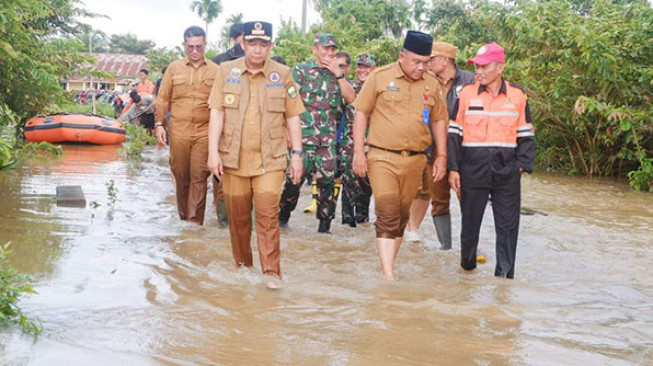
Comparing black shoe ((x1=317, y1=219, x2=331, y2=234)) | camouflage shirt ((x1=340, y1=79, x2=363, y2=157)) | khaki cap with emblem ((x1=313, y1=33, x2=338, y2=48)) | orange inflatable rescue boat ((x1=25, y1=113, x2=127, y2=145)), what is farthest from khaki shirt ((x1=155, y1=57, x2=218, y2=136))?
orange inflatable rescue boat ((x1=25, y1=113, x2=127, y2=145))

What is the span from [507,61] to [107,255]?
11.0 m

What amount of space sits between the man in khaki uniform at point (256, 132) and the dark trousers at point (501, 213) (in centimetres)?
145

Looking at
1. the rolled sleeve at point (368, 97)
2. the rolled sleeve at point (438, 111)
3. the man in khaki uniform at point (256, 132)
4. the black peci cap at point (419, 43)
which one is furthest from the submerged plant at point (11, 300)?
the rolled sleeve at point (438, 111)

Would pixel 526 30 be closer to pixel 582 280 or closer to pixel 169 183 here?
pixel 169 183

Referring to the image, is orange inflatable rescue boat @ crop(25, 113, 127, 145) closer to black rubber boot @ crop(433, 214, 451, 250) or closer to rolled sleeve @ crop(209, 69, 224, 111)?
black rubber boot @ crop(433, 214, 451, 250)

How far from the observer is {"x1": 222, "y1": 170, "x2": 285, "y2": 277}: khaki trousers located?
233 inches

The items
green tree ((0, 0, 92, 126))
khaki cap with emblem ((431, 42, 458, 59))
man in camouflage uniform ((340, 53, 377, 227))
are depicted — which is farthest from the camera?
man in camouflage uniform ((340, 53, 377, 227))

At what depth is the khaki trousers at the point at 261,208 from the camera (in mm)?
5910

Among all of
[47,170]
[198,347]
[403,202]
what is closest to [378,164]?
[403,202]

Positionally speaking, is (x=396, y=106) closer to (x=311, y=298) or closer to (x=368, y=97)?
(x=368, y=97)

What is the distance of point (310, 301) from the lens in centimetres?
550

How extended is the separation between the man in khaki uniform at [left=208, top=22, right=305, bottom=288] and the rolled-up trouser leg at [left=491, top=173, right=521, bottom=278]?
1626 millimetres

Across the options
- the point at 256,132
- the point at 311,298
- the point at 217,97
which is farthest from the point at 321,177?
the point at 311,298

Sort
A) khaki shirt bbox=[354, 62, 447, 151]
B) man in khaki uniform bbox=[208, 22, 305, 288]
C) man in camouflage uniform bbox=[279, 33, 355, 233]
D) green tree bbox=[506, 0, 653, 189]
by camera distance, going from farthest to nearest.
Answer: green tree bbox=[506, 0, 653, 189]
man in camouflage uniform bbox=[279, 33, 355, 233]
khaki shirt bbox=[354, 62, 447, 151]
man in khaki uniform bbox=[208, 22, 305, 288]
